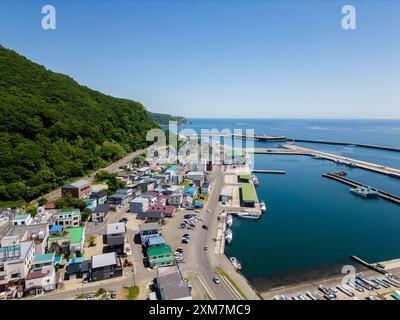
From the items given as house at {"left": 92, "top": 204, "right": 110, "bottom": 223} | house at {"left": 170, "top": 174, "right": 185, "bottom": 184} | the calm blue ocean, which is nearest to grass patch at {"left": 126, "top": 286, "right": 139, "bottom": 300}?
the calm blue ocean

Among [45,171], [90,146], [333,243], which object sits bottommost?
[333,243]

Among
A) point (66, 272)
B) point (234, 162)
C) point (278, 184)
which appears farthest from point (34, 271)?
point (234, 162)

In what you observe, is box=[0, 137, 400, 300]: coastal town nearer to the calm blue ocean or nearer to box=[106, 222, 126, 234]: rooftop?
box=[106, 222, 126, 234]: rooftop

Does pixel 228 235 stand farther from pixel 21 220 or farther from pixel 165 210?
pixel 21 220

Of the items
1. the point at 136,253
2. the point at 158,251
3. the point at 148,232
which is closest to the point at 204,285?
the point at 158,251
